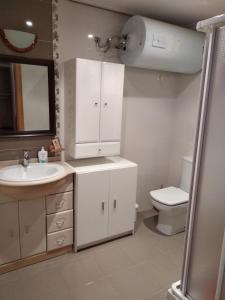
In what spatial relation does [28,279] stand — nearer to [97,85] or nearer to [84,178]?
[84,178]

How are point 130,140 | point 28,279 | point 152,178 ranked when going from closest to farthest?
point 28,279 < point 130,140 < point 152,178

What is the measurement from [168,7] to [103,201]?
200 centimetres

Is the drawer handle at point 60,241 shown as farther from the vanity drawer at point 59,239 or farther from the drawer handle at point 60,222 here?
the drawer handle at point 60,222

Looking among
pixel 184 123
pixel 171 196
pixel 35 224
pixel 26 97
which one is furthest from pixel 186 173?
pixel 26 97

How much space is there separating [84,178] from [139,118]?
115 cm

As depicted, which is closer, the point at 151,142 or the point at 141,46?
the point at 141,46

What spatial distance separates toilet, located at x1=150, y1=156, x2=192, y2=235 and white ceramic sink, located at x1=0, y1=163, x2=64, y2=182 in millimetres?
1160

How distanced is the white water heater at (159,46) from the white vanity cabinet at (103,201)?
1105mm

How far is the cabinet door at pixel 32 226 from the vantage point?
205 centimetres

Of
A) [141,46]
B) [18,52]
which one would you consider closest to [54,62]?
[18,52]

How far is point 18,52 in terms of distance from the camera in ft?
6.94

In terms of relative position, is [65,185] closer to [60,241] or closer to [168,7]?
[60,241]

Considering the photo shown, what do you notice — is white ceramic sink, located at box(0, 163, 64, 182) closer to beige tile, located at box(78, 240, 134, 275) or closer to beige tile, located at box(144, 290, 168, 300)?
beige tile, located at box(78, 240, 134, 275)

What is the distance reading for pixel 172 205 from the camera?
2.56 meters
